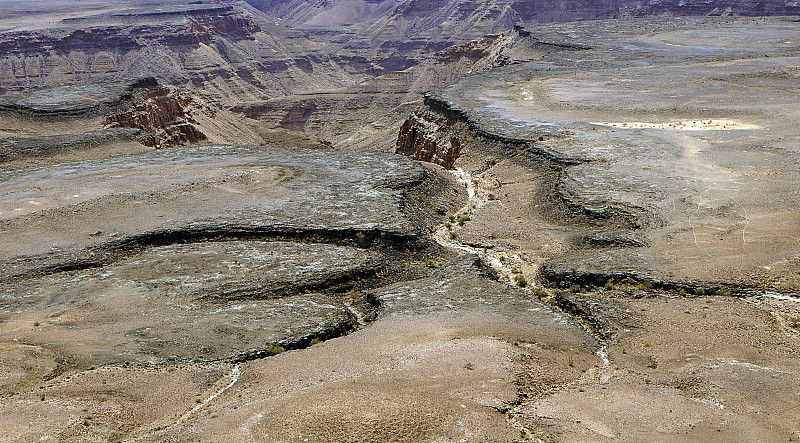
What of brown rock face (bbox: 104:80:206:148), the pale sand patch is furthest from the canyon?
brown rock face (bbox: 104:80:206:148)

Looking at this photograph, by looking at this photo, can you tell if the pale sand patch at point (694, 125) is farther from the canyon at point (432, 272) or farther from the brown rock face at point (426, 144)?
the brown rock face at point (426, 144)

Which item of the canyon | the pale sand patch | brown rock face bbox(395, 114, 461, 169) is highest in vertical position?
the pale sand patch

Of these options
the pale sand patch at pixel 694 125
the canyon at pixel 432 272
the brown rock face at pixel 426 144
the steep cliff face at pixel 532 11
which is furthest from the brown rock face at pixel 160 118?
the steep cliff face at pixel 532 11

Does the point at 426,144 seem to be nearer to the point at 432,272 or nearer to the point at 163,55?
the point at 432,272

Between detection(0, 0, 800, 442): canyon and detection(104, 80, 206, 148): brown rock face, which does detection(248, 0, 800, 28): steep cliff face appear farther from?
detection(104, 80, 206, 148): brown rock face

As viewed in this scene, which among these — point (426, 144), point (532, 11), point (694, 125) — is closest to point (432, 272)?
point (426, 144)

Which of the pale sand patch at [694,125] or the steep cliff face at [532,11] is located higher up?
the steep cliff face at [532,11]
